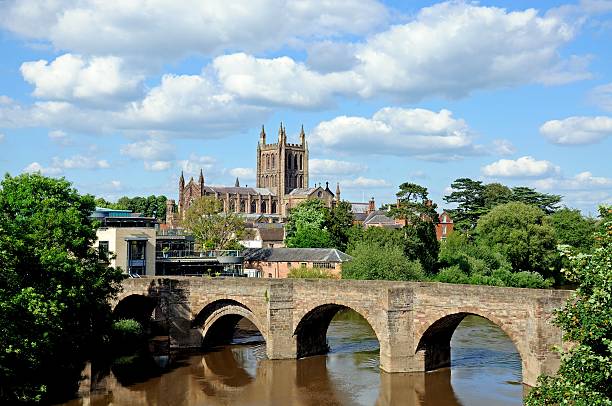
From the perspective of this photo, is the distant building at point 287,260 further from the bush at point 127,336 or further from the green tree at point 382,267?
the bush at point 127,336

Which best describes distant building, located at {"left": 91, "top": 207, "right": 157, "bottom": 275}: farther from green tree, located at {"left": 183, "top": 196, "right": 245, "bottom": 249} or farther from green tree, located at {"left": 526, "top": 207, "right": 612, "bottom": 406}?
green tree, located at {"left": 526, "top": 207, "right": 612, "bottom": 406}

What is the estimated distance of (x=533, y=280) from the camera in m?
63.8

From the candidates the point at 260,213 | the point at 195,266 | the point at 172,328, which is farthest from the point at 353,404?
the point at 260,213

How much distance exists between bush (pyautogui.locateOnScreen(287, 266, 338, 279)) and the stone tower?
317ft

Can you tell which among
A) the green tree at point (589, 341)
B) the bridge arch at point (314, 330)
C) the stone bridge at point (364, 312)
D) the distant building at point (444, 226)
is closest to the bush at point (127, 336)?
the stone bridge at point (364, 312)

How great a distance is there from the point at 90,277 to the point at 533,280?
44.4 meters

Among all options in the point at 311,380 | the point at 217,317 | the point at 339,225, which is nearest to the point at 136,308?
the point at 217,317

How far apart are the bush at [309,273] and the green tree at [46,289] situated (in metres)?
29.6

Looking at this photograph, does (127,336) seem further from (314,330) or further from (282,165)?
(282,165)

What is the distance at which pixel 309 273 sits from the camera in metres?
66.8

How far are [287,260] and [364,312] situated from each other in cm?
3585

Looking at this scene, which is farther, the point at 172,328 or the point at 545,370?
the point at 172,328

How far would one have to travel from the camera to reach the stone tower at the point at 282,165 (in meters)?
167

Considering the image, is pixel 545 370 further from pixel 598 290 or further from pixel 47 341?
pixel 47 341
